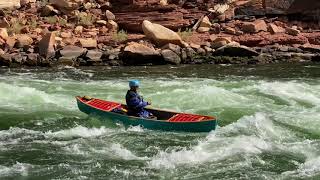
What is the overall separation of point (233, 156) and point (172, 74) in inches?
366

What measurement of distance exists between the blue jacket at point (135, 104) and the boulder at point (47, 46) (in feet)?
32.2

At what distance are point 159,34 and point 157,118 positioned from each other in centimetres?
1037

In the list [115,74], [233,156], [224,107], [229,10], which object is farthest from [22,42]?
[233,156]

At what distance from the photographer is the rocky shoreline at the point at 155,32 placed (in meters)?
20.2

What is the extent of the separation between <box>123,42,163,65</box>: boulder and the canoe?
8072 millimetres

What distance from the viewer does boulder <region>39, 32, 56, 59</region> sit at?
797 inches

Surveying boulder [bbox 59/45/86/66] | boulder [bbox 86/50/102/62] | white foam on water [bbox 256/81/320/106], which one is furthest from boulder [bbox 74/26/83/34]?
white foam on water [bbox 256/81/320/106]

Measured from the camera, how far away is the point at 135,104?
35.9 feet

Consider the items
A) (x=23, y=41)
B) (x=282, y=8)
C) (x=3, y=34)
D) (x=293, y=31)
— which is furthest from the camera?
(x=282, y=8)

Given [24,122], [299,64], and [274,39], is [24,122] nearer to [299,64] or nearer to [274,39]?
[299,64]

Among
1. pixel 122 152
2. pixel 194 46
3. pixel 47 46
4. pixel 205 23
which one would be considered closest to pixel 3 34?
pixel 47 46

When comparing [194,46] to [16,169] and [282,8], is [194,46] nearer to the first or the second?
[282,8]

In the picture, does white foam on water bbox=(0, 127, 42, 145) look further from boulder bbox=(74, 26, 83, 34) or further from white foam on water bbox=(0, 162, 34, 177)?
boulder bbox=(74, 26, 83, 34)

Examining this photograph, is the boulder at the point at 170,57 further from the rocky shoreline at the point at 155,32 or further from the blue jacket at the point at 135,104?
the blue jacket at the point at 135,104
